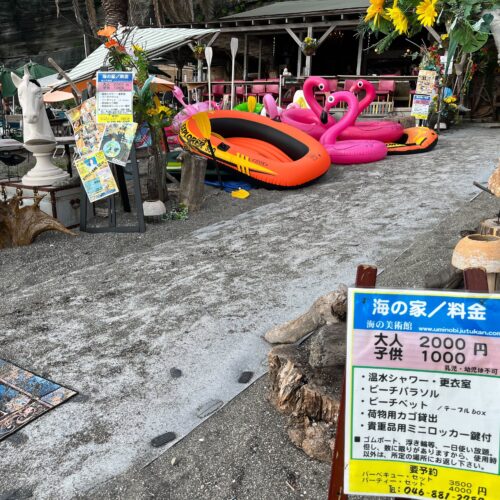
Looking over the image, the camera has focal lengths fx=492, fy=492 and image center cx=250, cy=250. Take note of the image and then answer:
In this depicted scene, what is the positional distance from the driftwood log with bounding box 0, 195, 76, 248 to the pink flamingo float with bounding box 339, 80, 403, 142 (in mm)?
6217

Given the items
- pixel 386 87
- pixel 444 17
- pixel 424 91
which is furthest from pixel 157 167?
pixel 386 87

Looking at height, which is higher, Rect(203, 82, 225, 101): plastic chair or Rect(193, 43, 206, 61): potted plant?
Rect(193, 43, 206, 61): potted plant

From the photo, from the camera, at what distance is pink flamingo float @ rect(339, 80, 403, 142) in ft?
31.6

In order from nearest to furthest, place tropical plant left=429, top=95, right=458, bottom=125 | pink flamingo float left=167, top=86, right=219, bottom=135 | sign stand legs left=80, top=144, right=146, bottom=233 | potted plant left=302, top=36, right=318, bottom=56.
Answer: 1. sign stand legs left=80, top=144, right=146, bottom=233
2. pink flamingo float left=167, top=86, right=219, bottom=135
3. tropical plant left=429, top=95, right=458, bottom=125
4. potted plant left=302, top=36, right=318, bottom=56

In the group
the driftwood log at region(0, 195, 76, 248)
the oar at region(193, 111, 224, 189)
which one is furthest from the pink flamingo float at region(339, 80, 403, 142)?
the driftwood log at region(0, 195, 76, 248)

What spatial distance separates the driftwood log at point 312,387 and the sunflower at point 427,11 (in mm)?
1405

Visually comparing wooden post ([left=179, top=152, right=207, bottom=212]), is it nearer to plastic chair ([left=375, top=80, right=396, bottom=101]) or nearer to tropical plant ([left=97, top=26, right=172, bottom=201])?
tropical plant ([left=97, top=26, right=172, bottom=201])

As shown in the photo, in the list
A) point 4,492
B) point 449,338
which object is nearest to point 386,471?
point 449,338

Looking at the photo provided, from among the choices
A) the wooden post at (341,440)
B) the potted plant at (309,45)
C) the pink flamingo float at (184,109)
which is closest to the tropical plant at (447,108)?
the potted plant at (309,45)

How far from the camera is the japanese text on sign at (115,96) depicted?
524 centimetres

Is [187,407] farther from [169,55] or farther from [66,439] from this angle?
[169,55]

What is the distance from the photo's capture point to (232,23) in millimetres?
16406

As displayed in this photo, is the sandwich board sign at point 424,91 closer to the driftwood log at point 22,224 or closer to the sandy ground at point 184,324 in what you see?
the sandy ground at point 184,324

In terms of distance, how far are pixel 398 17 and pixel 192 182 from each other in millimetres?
4896
